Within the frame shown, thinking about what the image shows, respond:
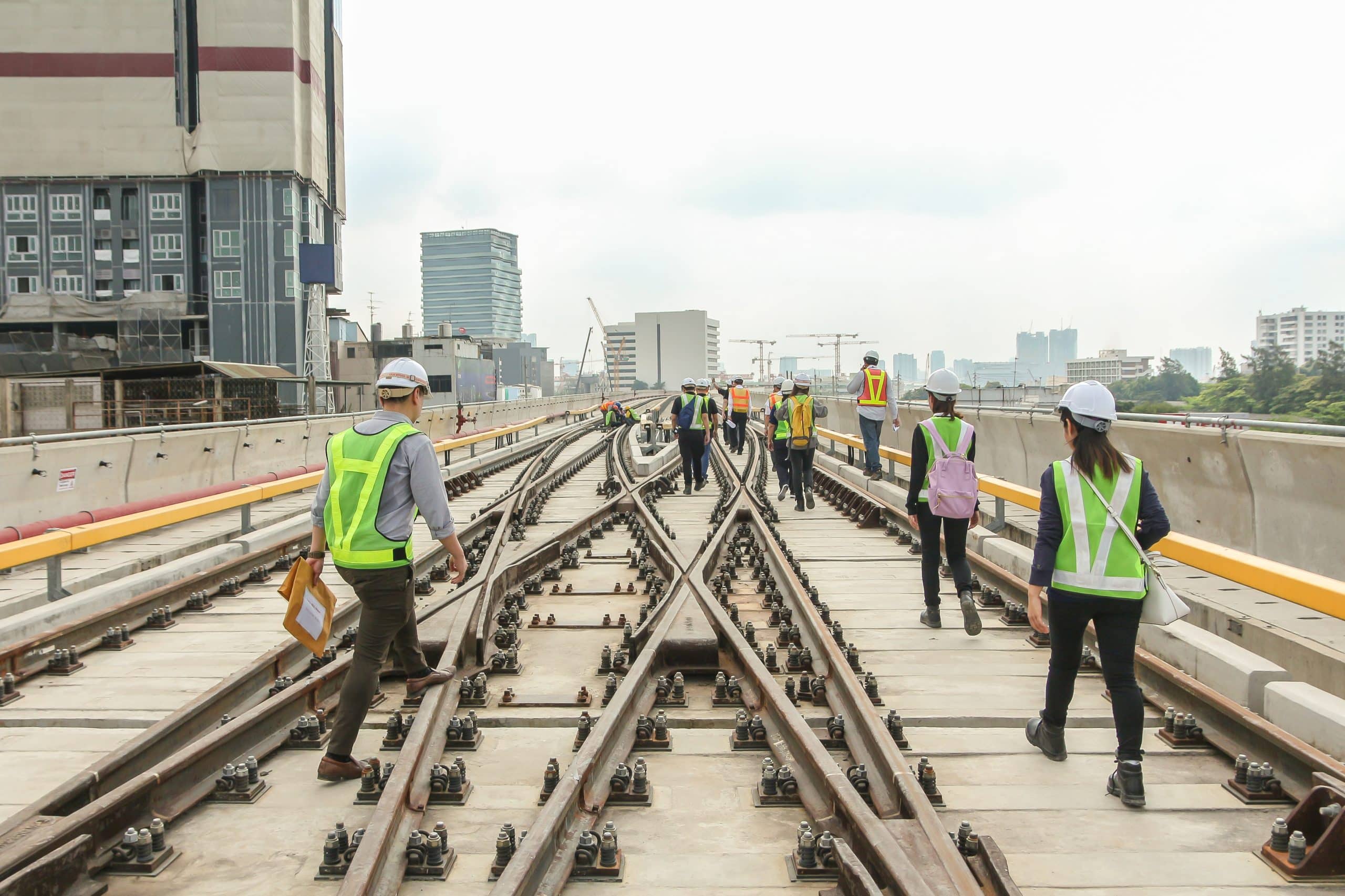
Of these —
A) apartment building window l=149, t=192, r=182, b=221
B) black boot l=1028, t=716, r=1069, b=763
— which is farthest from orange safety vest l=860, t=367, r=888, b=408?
apartment building window l=149, t=192, r=182, b=221

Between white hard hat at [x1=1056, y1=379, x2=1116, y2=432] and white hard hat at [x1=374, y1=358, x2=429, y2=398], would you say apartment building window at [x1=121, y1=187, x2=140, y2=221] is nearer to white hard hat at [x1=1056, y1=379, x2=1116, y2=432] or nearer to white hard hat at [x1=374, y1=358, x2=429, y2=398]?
white hard hat at [x1=374, y1=358, x2=429, y2=398]

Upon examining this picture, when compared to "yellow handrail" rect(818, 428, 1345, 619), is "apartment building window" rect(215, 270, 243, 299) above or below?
above

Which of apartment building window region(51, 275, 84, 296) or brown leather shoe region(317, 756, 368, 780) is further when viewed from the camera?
apartment building window region(51, 275, 84, 296)

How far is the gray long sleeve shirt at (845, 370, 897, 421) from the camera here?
14.2 m

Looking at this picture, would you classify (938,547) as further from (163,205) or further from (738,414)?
(163,205)

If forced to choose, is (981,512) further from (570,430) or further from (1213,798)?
(570,430)

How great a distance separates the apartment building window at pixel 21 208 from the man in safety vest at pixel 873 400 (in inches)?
2701

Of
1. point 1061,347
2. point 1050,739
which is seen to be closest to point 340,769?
point 1050,739

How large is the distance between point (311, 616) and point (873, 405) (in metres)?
11.0

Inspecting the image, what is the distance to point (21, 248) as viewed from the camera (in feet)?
218

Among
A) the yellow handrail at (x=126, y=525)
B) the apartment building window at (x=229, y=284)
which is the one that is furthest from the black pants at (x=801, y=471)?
the apartment building window at (x=229, y=284)

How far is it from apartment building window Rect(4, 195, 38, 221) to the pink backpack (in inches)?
2923

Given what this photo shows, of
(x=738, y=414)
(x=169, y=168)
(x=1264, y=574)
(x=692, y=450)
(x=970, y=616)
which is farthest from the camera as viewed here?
(x=169, y=168)

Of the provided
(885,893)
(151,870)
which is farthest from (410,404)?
(885,893)
